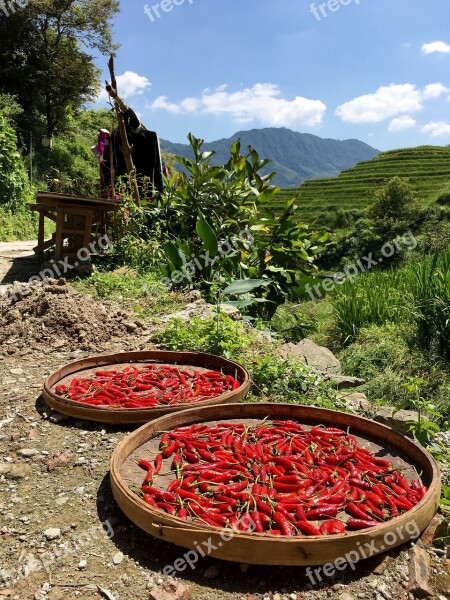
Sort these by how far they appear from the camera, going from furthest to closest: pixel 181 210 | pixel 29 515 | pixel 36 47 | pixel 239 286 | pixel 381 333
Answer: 1. pixel 36 47
2. pixel 181 210
3. pixel 381 333
4. pixel 239 286
5. pixel 29 515

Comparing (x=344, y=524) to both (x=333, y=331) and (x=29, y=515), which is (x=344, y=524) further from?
(x=333, y=331)

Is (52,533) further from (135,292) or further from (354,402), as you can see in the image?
(135,292)

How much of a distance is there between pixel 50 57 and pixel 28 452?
21.2 metres

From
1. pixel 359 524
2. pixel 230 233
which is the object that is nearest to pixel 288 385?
pixel 359 524

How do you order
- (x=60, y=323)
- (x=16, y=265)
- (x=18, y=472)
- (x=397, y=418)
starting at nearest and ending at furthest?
(x=18, y=472) → (x=397, y=418) → (x=60, y=323) → (x=16, y=265)

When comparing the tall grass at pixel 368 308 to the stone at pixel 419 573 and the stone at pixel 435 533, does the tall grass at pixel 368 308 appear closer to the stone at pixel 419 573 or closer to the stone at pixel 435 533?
the stone at pixel 435 533

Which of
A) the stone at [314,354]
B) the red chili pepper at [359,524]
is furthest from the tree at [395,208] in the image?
the red chili pepper at [359,524]

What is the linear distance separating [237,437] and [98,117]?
89.5 feet

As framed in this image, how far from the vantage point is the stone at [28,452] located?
2.70 meters

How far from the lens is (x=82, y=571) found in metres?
Answer: 1.90

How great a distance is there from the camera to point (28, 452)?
271 cm

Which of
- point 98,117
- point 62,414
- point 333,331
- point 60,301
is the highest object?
point 98,117

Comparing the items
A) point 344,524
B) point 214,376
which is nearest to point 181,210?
point 214,376

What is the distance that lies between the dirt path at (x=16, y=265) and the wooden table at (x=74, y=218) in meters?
0.31
